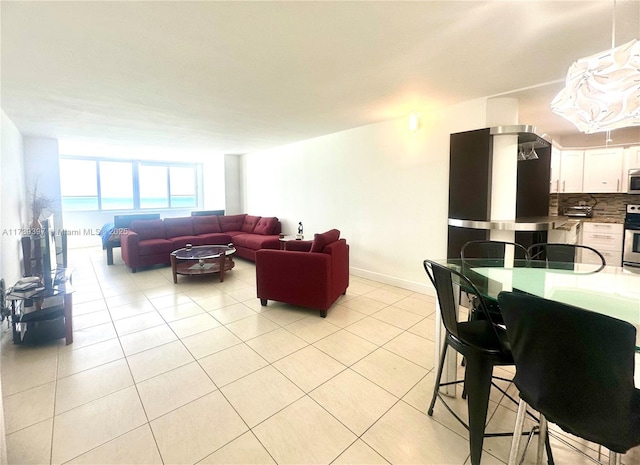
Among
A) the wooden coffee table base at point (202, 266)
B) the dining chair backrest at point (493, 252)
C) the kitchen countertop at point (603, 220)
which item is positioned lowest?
the wooden coffee table base at point (202, 266)

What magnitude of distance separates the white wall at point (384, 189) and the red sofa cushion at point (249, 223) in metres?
1.10

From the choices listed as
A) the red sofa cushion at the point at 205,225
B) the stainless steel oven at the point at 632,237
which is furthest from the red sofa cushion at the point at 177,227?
the stainless steel oven at the point at 632,237

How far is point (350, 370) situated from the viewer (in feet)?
7.22

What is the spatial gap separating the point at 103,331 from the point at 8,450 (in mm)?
1469

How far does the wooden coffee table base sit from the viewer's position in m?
4.39

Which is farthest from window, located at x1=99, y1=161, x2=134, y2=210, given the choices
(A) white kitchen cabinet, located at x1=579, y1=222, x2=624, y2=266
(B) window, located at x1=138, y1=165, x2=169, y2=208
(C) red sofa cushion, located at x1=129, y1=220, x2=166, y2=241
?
(A) white kitchen cabinet, located at x1=579, y1=222, x2=624, y2=266

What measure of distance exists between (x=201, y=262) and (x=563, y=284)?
15.7 ft

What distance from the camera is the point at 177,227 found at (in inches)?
233

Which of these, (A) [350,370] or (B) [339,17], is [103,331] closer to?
(A) [350,370]

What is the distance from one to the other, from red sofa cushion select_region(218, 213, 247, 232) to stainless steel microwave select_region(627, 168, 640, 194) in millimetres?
7222

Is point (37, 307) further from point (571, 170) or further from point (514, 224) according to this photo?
point (571, 170)

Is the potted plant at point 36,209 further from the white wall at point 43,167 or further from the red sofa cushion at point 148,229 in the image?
the red sofa cushion at point 148,229

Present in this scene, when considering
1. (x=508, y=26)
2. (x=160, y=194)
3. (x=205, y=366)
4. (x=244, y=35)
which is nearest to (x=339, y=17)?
(x=244, y=35)

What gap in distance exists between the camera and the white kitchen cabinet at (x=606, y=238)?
441 centimetres
